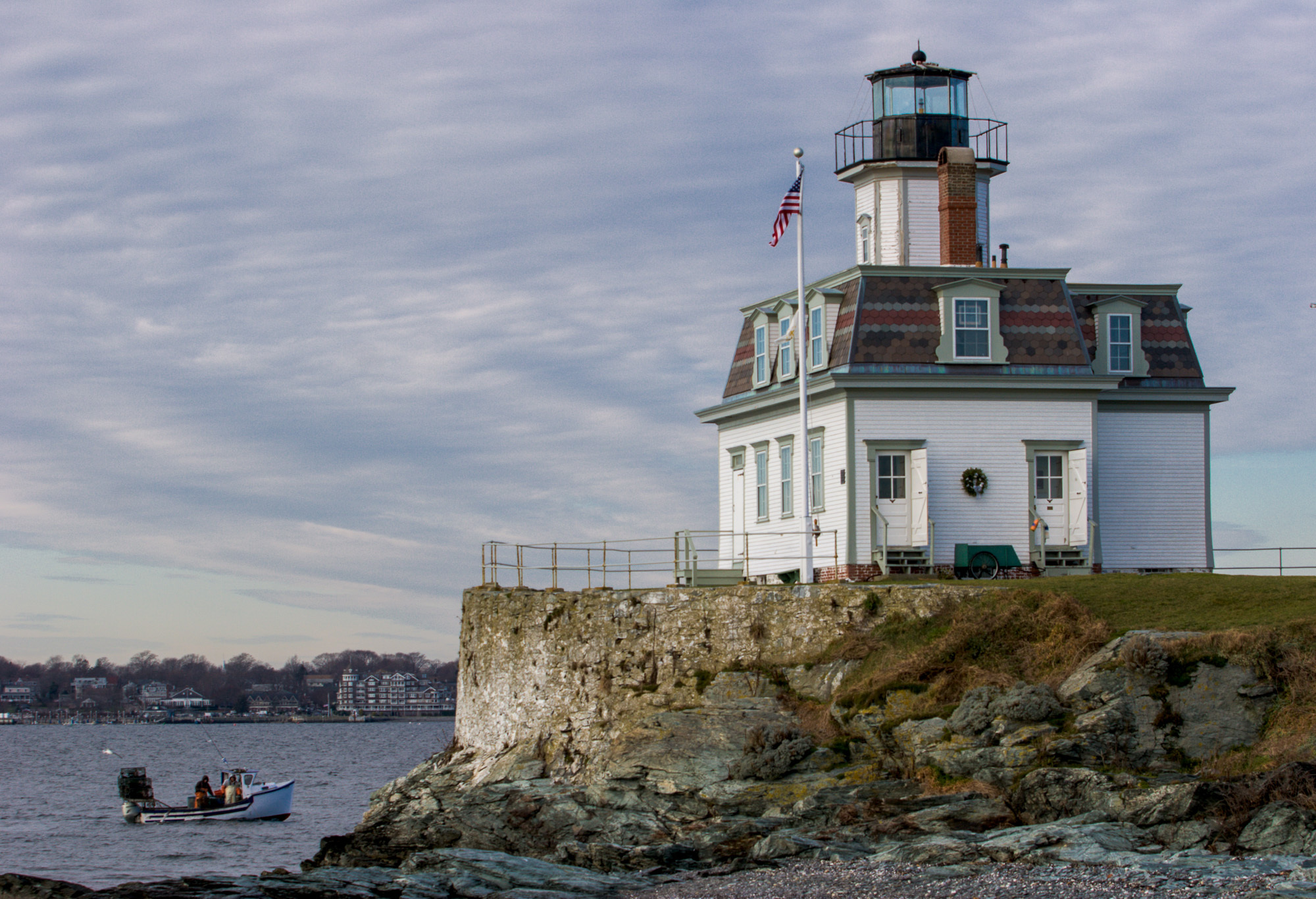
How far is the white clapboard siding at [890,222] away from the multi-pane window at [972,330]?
5047 mm

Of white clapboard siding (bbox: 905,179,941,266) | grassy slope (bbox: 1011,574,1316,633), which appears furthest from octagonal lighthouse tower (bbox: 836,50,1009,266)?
grassy slope (bbox: 1011,574,1316,633)

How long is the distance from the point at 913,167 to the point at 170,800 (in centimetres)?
4345

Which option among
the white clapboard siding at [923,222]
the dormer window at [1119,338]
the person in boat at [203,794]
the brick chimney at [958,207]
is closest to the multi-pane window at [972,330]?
the brick chimney at [958,207]

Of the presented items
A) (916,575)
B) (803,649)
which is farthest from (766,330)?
(803,649)

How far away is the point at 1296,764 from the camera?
16.9 m

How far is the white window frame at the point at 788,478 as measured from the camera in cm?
3114

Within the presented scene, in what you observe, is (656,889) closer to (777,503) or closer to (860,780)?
(860,780)

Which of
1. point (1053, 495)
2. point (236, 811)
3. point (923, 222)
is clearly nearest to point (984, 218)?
point (923, 222)

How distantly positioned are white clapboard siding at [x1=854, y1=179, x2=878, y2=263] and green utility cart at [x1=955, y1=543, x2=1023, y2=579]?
9.61 m

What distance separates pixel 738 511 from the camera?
1328 inches

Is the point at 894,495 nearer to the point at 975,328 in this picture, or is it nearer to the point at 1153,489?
the point at 975,328

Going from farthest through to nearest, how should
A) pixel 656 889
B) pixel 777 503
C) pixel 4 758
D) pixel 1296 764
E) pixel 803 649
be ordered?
pixel 4 758, pixel 777 503, pixel 803 649, pixel 656 889, pixel 1296 764

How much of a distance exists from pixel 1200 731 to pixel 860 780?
478 centimetres

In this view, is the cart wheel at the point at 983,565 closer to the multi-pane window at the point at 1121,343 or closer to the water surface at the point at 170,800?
the multi-pane window at the point at 1121,343
